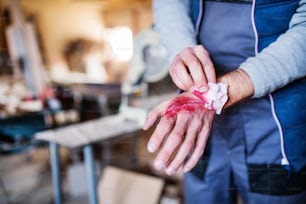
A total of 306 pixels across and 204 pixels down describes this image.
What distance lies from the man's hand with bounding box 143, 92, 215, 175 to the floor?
1273mm

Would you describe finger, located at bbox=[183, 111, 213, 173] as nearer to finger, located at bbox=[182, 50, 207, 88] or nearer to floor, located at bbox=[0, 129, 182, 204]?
finger, located at bbox=[182, 50, 207, 88]

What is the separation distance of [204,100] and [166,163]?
117mm

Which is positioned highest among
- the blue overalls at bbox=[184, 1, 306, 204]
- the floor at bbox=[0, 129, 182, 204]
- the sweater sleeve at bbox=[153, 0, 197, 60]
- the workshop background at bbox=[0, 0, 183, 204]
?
the sweater sleeve at bbox=[153, 0, 197, 60]

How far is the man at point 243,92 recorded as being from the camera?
478 millimetres

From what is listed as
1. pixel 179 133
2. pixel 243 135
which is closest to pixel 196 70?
pixel 179 133

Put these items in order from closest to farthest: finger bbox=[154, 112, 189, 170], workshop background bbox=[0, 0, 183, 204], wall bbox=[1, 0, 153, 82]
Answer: finger bbox=[154, 112, 189, 170], workshop background bbox=[0, 0, 183, 204], wall bbox=[1, 0, 153, 82]

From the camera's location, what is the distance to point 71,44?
17.3 feet

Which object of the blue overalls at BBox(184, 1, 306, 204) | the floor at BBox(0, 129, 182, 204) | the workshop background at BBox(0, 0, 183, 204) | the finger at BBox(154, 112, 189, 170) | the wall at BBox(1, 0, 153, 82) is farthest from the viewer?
the wall at BBox(1, 0, 153, 82)

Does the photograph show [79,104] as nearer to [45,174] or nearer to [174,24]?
[45,174]

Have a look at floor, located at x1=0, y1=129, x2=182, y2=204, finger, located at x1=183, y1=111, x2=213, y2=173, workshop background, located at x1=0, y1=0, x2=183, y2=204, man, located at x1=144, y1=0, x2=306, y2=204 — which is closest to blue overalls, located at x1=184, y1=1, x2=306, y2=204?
man, located at x1=144, y1=0, x2=306, y2=204

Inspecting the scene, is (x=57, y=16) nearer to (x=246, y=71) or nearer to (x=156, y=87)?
(x=156, y=87)

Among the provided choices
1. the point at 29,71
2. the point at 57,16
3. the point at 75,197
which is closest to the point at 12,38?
the point at 29,71

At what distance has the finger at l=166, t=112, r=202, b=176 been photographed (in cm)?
43

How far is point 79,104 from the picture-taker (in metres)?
3.02
